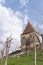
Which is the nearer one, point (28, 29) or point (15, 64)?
point (15, 64)

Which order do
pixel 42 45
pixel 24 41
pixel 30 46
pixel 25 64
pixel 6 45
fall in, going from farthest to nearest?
pixel 24 41 → pixel 30 46 → pixel 42 45 → pixel 25 64 → pixel 6 45

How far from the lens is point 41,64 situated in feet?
229

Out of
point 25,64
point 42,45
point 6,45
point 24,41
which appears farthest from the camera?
point 24,41

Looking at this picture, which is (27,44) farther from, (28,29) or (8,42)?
(8,42)

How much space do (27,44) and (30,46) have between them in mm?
6609

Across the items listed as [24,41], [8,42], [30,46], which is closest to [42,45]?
[30,46]

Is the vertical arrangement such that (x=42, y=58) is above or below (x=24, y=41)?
below

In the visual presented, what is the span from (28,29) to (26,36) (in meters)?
3.24

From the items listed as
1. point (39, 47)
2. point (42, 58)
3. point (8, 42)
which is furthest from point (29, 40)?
point (8, 42)

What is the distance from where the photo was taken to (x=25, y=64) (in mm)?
69750

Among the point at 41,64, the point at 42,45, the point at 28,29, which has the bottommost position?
Answer: the point at 41,64

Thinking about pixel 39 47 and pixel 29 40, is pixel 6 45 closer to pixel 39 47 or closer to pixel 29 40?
pixel 39 47

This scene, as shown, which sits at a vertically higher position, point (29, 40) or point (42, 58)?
point (29, 40)

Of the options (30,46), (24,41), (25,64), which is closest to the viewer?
(25,64)
